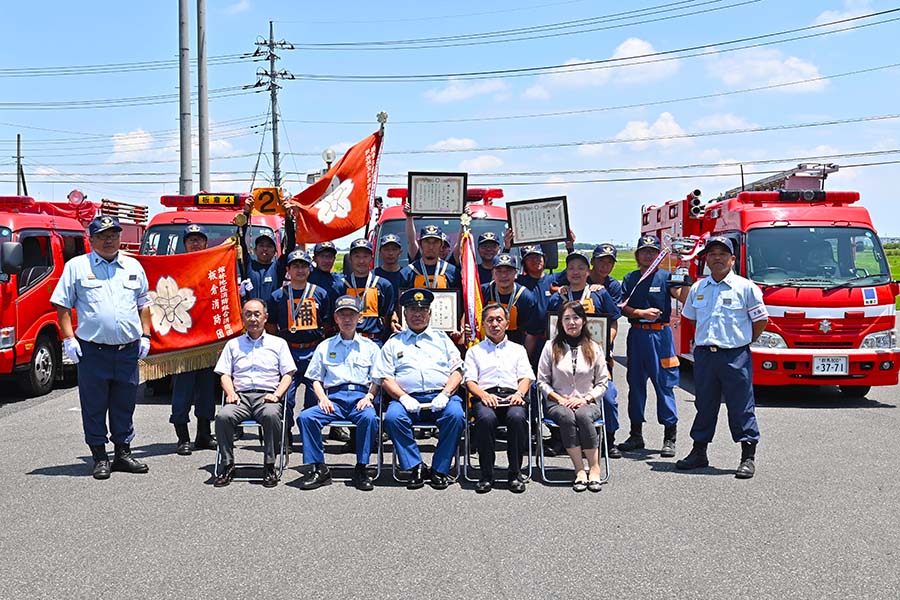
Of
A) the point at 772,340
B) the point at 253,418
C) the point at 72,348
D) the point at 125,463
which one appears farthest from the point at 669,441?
the point at 72,348

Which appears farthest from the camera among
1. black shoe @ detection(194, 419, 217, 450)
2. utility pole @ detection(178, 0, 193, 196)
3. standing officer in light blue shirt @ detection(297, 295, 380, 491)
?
utility pole @ detection(178, 0, 193, 196)

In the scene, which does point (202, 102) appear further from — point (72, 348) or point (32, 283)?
point (72, 348)

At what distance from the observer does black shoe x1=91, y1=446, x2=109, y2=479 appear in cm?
676

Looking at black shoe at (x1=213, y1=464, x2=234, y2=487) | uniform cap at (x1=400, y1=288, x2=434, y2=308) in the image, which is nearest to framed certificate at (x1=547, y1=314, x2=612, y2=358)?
uniform cap at (x1=400, y1=288, x2=434, y2=308)

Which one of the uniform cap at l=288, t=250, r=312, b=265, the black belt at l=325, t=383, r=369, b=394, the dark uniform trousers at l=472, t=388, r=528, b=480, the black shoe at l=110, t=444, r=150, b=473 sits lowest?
the black shoe at l=110, t=444, r=150, b=473

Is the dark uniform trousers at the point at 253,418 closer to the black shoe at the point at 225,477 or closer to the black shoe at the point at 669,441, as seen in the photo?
the black shoe at the point at 225,477

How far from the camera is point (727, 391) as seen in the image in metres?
7.12

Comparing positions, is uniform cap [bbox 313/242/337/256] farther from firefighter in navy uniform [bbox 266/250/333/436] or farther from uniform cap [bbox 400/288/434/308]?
uniform cap [bbox 400/288/434/308]

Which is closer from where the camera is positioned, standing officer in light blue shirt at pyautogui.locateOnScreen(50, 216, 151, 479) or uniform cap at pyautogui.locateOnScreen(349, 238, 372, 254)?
standing officer in light blue shirt at pyautogui.locateOnScreen(50, 216, 151, 479)

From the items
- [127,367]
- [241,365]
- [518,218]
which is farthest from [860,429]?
[127,367]

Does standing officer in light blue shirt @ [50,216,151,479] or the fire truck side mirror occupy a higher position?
the fire truck side mirror

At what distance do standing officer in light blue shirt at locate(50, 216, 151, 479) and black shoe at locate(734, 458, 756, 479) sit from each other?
4862 mm

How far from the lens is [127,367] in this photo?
707cm

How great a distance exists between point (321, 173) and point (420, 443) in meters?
3.37
